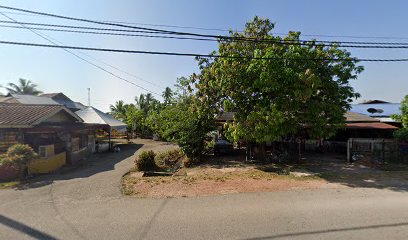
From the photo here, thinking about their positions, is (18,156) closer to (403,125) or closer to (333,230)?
(333,230)

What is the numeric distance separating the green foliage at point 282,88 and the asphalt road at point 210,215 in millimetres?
4444

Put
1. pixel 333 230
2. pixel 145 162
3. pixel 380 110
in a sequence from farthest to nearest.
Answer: pixel 380 110 → pixel 145 162 → pixel 333 230

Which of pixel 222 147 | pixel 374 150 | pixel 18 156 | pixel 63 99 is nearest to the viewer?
pixel 18 156

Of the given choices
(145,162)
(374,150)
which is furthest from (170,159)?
(374,150)

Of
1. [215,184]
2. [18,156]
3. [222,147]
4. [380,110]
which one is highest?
[380,110]

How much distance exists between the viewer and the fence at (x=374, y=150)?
15102mm

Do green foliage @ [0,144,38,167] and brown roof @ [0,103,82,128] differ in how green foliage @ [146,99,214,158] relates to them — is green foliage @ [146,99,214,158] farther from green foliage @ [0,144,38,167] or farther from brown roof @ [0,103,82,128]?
green foliage @ [0,144,38,167]

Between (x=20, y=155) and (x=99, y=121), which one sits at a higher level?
(x=99, y=121)

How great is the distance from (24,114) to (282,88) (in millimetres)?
14424


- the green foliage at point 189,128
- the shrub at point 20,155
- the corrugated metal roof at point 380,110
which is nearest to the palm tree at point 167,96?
the green foliage at point 189,128

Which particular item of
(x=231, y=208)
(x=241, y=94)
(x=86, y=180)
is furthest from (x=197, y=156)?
(x=231, y=208)

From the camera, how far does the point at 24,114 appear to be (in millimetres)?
14844

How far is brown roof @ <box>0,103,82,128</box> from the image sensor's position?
13.4 meters

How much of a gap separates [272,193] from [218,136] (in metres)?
12.1
